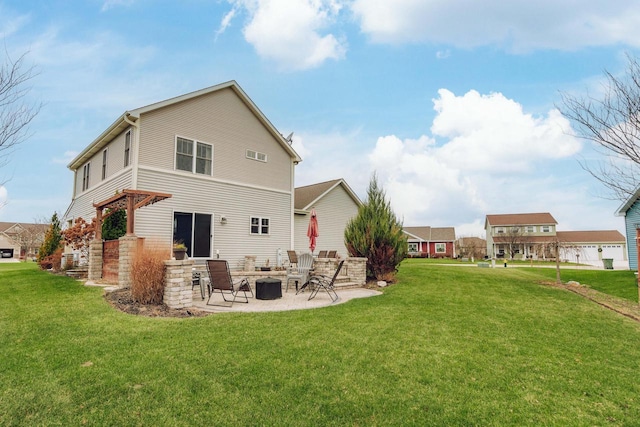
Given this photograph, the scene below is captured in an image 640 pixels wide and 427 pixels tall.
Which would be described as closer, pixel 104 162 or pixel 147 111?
pixel 147 111

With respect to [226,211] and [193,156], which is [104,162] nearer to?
[193,156]

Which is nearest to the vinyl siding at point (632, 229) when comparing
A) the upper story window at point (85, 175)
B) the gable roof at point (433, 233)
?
the gable roof at point (433, 233)

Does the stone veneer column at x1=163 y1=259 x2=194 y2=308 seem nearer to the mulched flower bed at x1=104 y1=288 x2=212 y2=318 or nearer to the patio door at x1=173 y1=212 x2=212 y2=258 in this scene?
the mulched flower bed at x1=104 y1=288 x2=212 y2=318

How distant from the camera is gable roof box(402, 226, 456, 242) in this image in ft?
144

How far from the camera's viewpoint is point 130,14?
400 inches

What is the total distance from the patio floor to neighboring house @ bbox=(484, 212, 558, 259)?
35.9m

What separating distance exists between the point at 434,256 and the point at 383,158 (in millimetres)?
30555

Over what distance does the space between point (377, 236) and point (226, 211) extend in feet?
18.3

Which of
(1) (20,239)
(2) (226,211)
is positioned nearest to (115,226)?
(2) (226,211)

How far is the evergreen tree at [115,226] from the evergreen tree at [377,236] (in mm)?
7186

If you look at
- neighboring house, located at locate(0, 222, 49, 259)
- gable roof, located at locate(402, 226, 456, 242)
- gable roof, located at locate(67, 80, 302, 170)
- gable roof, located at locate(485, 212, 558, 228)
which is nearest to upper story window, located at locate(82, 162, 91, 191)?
gable roof, located at locate(67, 80, 302, 170)

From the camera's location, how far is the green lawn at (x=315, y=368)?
317 centimetres

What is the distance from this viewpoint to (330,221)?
59.0 ft

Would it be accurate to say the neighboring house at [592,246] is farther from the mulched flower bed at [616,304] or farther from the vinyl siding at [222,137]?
the vinyl siding at [222,137]
